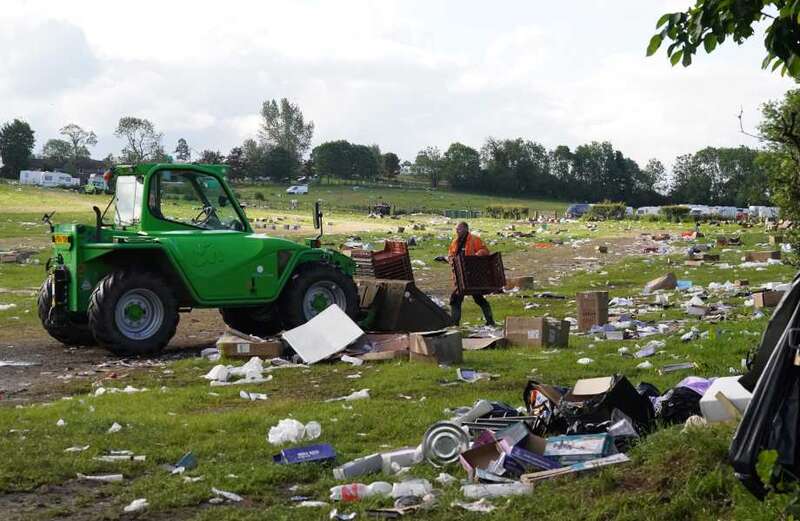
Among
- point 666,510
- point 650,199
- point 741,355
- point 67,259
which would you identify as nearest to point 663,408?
point 666,510

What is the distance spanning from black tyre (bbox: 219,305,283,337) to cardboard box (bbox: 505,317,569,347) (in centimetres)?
335

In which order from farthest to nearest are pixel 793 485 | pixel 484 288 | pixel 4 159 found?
pixel 4 159 < pixel 484 288 < pixel 793 485

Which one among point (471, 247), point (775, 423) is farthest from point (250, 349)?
point (775, 423)

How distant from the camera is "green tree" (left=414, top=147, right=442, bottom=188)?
12825 centimetres

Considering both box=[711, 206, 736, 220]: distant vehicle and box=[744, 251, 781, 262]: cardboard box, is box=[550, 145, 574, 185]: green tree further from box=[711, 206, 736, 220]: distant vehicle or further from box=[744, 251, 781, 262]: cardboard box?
box=[744, 251, 781, 262]: cardboard box

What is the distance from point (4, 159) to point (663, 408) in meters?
98.0

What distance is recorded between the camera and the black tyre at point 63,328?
13469mm

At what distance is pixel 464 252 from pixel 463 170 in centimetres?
11152

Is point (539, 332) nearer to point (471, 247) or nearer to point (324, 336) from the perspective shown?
point (324, 336)

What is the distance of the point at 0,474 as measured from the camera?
6527 millimetres

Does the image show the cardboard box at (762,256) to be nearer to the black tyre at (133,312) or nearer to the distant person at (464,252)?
the distant person at (464,252)

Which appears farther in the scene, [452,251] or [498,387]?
[452,251]

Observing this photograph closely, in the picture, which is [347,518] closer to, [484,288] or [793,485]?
[793,485]

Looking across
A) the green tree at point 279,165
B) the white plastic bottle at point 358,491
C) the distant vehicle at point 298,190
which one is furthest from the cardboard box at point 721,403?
the green tree at point 279,165
